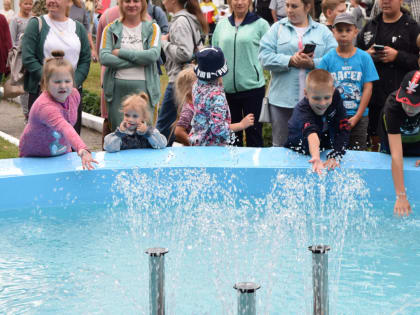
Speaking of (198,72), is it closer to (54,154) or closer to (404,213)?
(54,154)

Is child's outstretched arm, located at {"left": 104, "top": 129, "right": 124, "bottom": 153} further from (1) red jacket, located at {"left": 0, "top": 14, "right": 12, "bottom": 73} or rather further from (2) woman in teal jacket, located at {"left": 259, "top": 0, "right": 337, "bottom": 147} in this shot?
(1) red jacket, located at {"left": 0, "top": 14, "right": 12, "bottom": 73}

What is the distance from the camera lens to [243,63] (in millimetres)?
7188

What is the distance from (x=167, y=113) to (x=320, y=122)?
2107 mm

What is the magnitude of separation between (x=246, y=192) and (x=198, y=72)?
1.16 meters

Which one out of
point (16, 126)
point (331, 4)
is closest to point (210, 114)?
point (331, 4)

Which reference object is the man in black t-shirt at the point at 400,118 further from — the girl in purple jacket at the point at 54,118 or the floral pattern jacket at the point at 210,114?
the girl in purple jacket at the point at 54,118

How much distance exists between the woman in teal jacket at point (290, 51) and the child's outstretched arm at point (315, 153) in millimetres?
889

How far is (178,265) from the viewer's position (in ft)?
14.6

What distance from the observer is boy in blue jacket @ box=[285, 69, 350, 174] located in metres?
5.77

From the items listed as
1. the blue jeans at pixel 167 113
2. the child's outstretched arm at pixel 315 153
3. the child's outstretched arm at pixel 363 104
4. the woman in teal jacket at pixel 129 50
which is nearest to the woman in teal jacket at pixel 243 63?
the blue jeans at pixel 167 113

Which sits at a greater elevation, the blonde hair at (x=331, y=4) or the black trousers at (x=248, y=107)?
the blonde hair at (x=331, y=4)

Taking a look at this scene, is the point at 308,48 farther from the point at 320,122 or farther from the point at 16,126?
the point at 16,126

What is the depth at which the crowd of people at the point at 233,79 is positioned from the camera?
19.4 feet

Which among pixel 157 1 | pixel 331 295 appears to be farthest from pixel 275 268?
pixel 157 1
